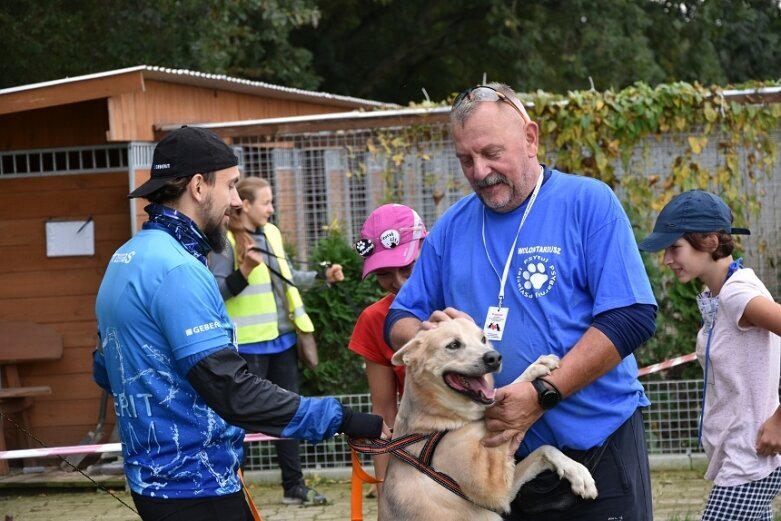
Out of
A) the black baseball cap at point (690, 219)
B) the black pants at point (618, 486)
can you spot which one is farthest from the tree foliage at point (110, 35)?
the black pants at point (618, 486)

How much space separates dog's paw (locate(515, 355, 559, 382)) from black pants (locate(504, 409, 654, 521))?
0.40 meters

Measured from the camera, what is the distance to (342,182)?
10.1m

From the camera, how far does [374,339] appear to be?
505 centimetres

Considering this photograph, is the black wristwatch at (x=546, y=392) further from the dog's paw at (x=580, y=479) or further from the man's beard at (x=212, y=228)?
the man's beard at (x=212, y=228)

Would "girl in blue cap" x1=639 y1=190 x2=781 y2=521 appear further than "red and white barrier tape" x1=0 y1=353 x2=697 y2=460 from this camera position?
No

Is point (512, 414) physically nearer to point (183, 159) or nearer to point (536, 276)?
point (536, 276)

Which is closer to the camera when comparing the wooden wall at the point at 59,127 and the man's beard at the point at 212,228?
the man's beard at the point at 212,228

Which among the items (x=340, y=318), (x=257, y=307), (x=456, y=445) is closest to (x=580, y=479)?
(x=456, y=445)

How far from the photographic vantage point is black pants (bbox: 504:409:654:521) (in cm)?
375

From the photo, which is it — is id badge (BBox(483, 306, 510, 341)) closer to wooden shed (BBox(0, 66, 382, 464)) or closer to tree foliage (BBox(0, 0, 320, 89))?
wooden shed (BBox(0, 66, 382, 464))

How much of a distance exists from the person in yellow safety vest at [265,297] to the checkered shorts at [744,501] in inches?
169

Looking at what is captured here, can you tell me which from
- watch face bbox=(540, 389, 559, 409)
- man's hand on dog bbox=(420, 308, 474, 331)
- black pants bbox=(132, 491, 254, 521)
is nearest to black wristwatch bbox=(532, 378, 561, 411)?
watch face bbox=(540, 389, 559, 409)

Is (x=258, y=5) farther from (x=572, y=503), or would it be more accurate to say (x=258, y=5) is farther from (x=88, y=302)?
(x=572, y=503)

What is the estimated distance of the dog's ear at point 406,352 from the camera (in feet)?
13.4
